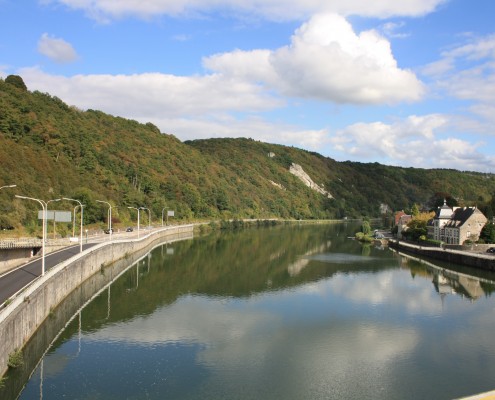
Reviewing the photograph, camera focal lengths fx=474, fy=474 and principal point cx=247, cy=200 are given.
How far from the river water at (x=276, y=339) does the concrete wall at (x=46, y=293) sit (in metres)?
1.93

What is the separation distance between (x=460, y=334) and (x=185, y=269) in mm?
35285

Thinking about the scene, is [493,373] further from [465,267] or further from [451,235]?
[451,235]

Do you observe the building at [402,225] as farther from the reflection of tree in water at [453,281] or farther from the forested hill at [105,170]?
the reflection of tree in water at [453,281]

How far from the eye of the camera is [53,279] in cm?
3319

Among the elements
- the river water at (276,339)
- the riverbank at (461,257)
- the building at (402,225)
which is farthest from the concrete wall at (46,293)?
the building at (402,225)

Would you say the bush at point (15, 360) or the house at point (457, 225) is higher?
the house at point (457, 225)

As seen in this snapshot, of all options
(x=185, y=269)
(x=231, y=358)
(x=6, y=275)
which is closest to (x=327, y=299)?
(x=231, y=358)

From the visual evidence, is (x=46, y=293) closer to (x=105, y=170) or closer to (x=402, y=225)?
(x=105, y=170)

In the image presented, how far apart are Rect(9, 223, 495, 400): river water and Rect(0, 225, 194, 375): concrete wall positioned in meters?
1.93

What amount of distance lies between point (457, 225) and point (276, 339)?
186 feet

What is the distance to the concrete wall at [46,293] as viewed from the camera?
22.8m

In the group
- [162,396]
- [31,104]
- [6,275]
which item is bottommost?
[162,396]

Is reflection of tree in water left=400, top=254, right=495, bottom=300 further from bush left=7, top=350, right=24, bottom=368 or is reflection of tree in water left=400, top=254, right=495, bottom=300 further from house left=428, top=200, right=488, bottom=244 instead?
bush left=7, top=350, right=24, bottom=368

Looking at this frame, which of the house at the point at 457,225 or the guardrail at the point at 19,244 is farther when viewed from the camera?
the house at the point at 457,225
